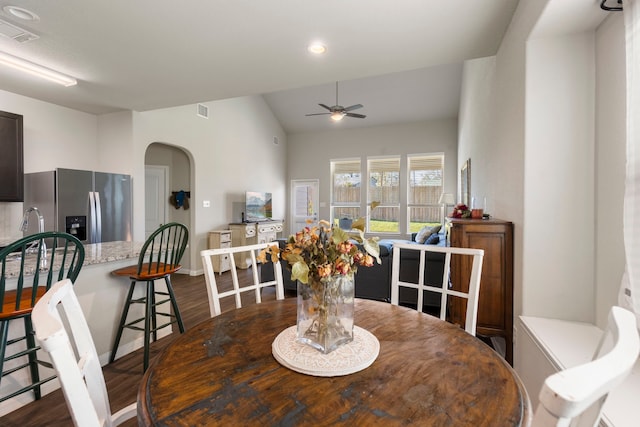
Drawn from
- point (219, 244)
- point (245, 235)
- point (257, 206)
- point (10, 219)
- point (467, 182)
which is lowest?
point (219, 244)

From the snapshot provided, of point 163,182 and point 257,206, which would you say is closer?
point 163,182

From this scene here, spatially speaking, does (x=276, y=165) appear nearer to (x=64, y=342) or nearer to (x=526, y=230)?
(x=526, y=230)

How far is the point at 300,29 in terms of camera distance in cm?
224

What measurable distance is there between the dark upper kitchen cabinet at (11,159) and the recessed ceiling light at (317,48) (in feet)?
11.1

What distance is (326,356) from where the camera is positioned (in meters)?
0.96

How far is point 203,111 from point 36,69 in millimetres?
2838

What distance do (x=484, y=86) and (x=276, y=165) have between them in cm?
562

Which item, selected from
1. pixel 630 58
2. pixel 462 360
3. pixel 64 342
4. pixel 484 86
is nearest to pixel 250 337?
pixel 64 342

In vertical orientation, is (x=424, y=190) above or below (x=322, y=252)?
above

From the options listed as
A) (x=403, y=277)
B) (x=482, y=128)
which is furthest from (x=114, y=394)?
(x=482, y=128)

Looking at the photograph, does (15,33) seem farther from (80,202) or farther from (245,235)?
(245,235)

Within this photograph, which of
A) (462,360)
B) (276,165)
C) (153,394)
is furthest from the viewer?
(276,165)

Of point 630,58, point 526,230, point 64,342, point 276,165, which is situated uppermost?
point 276,165

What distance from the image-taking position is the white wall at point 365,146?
23.6 ft
